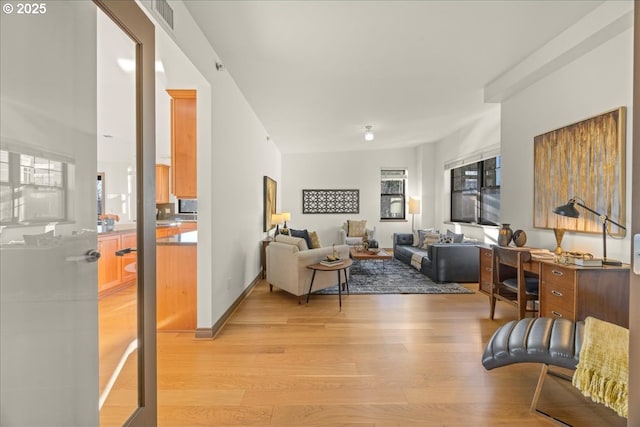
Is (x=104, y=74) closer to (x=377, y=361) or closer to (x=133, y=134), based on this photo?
(x=133, y=134)

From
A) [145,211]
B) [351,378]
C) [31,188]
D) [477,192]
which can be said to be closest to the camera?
[31,188]

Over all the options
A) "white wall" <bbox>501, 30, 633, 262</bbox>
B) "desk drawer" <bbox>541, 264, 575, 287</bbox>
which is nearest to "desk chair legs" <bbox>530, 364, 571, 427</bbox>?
"desk drawer" <bbox>541, 264, 575, 287</bbox>

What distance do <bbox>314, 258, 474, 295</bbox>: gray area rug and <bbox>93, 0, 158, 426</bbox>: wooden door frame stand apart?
2.84 m

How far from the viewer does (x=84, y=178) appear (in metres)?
1.20

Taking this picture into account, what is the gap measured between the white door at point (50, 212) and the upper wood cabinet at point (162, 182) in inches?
232

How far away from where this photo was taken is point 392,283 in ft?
15.0

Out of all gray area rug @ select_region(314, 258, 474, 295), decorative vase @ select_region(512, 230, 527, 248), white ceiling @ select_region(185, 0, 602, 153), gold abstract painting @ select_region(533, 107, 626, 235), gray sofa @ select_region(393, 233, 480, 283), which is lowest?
gray area rug @ select_region(314, 258, 474, 295)

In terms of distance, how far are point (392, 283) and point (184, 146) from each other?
11.7 feet

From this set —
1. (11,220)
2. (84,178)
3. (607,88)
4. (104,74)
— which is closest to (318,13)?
(104,74)

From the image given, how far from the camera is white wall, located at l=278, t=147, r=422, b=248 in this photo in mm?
7883

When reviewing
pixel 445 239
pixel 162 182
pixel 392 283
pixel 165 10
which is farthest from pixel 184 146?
pixel 445 239

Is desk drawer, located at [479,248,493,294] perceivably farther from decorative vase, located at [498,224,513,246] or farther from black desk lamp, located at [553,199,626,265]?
black desk lamp, located at [553,199,626,265]

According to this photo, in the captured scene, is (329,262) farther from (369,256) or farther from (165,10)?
(165,10)

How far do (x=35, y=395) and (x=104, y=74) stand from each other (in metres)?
1.36
